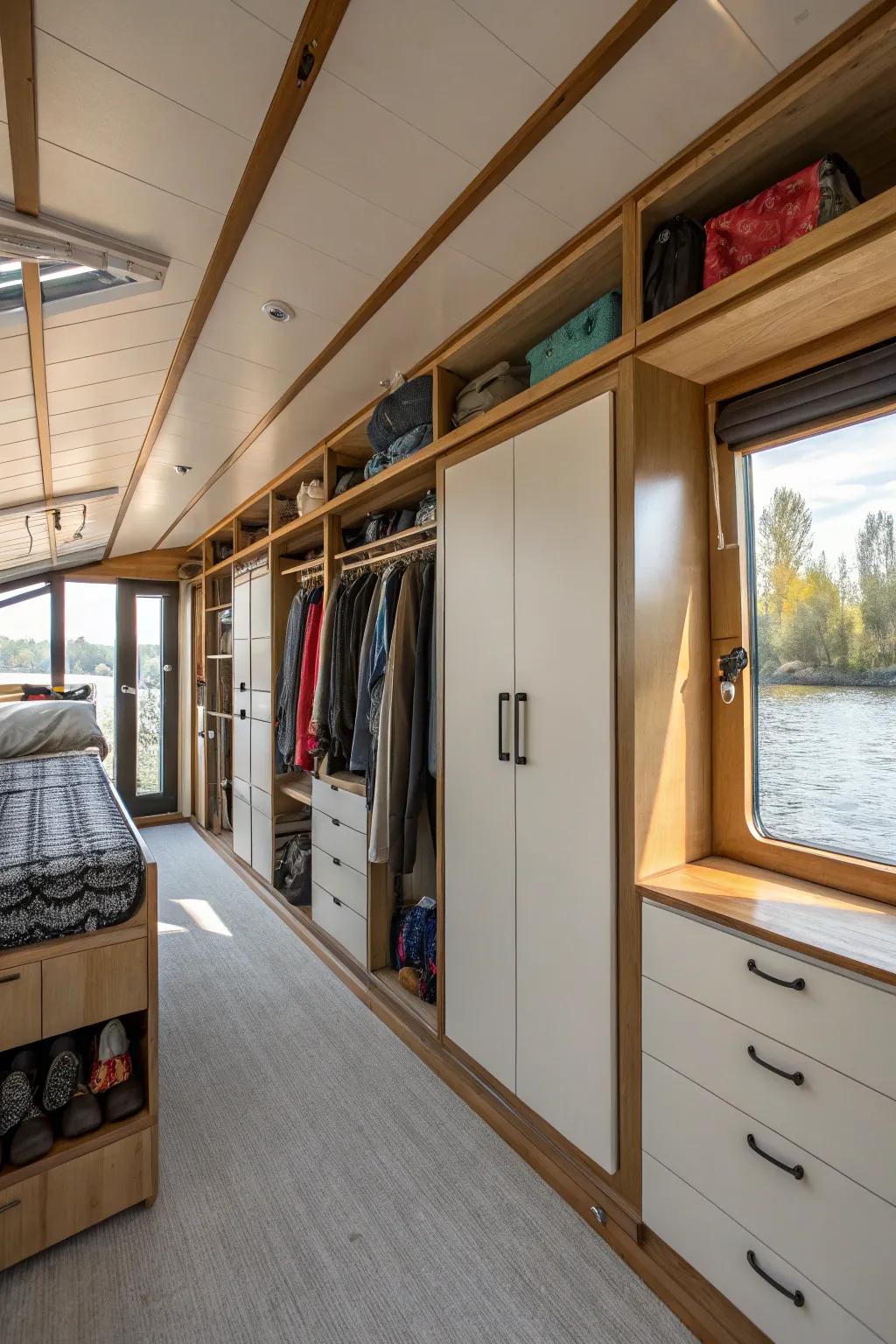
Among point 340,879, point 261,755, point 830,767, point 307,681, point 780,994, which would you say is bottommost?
point 340,879

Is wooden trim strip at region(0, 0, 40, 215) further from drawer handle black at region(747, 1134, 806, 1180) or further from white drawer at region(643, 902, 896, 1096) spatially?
drawer handle black at region(747, 1134, 806, 1180)

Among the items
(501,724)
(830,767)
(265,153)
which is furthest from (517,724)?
(265,153)

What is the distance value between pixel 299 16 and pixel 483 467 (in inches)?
44.3

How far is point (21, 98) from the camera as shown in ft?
3.45

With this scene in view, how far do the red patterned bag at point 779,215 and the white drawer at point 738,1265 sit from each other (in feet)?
6.66

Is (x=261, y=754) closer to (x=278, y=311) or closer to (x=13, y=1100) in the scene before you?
(x=13, y=1100)

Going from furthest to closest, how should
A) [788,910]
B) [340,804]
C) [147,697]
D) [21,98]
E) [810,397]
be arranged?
Result: [147,697]
[340,804]
[810,397]
[788,910]
[21,98]

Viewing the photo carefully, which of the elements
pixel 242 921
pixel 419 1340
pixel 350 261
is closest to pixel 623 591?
pixel 350 261

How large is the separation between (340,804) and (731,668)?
1877 millimetres

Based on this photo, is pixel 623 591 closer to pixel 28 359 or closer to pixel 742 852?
pixel 742 852

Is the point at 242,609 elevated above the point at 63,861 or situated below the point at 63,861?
above

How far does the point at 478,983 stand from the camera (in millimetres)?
2002

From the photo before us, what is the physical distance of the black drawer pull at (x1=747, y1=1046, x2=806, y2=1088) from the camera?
1.19m

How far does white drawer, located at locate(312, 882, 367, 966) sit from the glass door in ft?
9.92
